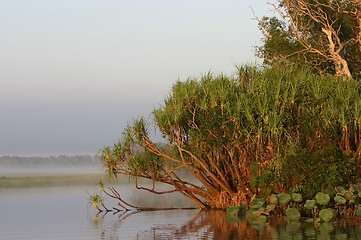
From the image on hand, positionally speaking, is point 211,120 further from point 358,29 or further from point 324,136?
point 358,29

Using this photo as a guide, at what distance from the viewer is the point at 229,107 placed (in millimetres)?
21969

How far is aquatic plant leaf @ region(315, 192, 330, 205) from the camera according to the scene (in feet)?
65.7

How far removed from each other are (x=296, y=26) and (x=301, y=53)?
1784 mm

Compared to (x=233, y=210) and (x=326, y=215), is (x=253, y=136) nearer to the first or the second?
(x=233, y=210)

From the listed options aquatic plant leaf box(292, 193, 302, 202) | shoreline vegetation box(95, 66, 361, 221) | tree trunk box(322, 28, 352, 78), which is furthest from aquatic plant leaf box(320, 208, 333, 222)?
tree trunk box(322, 28, 352, 78)

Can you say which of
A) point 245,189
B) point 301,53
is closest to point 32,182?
point 301,53

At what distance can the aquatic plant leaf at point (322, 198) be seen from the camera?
65.7ft

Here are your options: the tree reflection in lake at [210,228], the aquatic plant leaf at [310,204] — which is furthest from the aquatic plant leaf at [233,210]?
the aquatic plant leaf at [310,204]

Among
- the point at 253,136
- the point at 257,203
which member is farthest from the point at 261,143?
the point at 257,203

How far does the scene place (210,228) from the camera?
60.7ft

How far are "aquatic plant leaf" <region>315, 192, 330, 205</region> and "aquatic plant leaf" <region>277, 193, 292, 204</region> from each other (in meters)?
0.79

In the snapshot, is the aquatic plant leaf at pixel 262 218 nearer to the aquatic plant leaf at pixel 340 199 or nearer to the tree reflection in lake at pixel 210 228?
the tree reflection in lake at pixel 210 228

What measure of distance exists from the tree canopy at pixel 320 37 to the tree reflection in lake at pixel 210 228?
11429 mm

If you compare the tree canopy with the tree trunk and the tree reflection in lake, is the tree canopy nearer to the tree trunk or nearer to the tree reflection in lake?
the tree trunk
